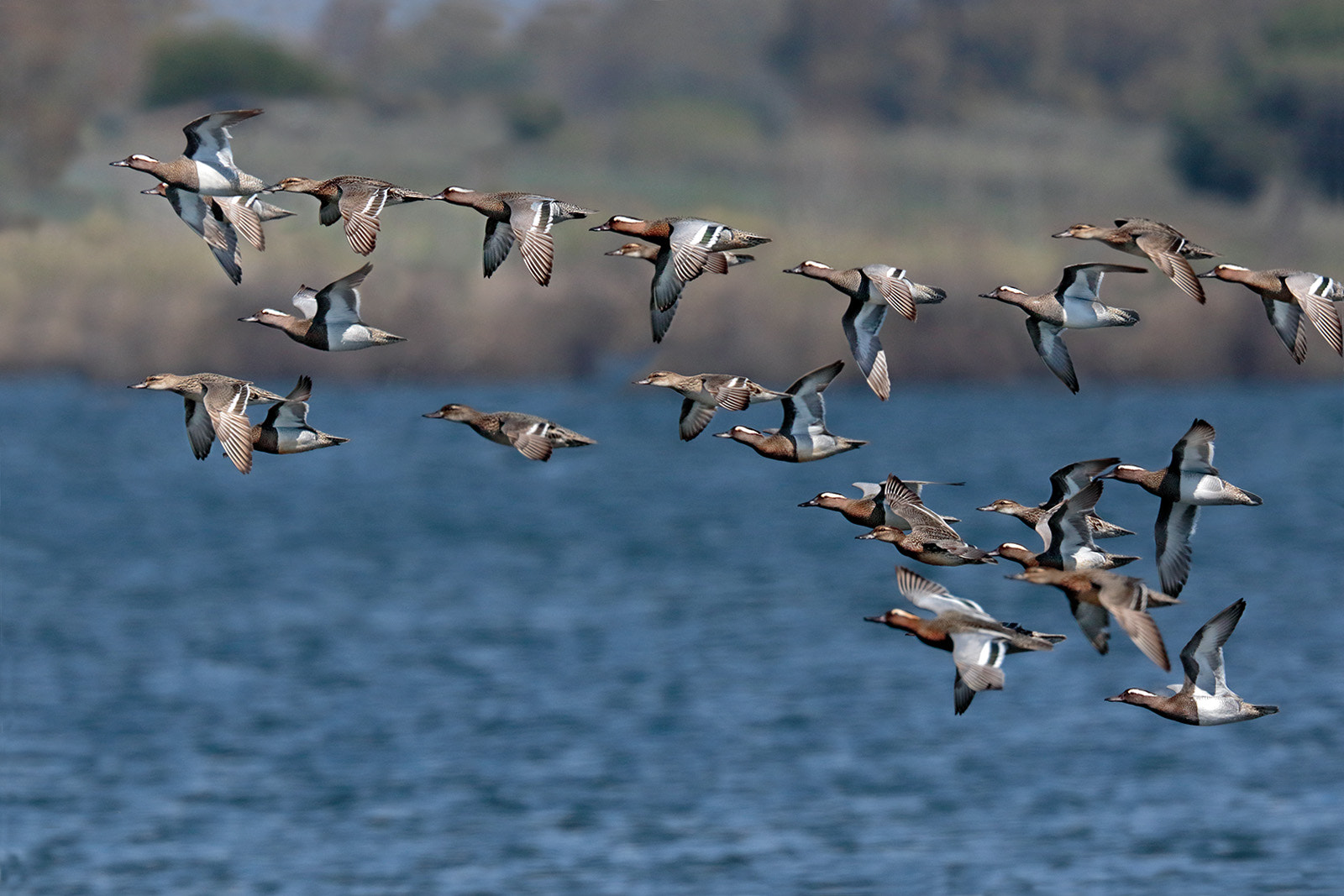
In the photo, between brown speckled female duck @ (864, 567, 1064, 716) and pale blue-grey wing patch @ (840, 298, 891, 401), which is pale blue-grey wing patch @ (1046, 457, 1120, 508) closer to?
brown speckled female duck @ (864, 567, 1064, 716)

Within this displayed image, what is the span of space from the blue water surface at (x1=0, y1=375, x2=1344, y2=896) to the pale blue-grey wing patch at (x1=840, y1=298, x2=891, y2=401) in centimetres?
2127

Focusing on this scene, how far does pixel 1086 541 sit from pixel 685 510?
272 feet

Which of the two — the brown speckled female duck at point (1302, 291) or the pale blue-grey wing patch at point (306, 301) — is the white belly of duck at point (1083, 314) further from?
the pale blue-grey wing patch at point (306, 301)

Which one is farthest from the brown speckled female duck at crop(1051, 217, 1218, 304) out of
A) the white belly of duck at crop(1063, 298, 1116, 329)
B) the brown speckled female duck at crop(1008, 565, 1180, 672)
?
the brown speckled female duck at crop(1008, 565, 1180, 672)

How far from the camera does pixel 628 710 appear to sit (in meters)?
48.7

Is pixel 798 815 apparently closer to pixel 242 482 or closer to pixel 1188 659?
pixel 1188 659

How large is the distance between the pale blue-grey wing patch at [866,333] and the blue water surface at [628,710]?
21268 mm

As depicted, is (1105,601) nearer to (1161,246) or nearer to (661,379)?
(1161,246)

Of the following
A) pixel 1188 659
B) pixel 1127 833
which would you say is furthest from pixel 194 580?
pixel 1188 659

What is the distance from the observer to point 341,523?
313 feet

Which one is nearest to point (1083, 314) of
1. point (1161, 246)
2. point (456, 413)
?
point (1161, 246)

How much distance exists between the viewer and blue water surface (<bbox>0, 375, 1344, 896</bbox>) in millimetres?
36188

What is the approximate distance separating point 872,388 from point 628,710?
36.1 meters

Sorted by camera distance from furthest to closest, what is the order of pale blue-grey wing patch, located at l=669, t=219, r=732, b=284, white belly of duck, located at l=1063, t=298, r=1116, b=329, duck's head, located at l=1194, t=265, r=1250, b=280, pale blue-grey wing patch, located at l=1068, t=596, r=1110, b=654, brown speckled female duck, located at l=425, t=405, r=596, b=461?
white belly of duck, located at l=1063, t=298, r=1116, b=329 → pale blue-grey wing patch, located at l=669, t=219, r=732, b=284 → duck's head, located at l=1194, t=265, r=1250, b=280 → brown speckled female duck, located at l=425, t=405, r=596, b=461 → pale blue-grey wing patch, located at l=1068, t=596, r=1110, b=654
